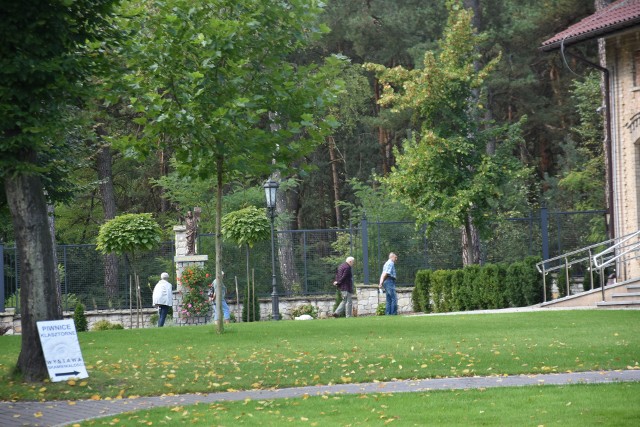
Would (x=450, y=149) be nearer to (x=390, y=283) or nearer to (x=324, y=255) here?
(x=390, y=283)

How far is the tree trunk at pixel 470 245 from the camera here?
3037 centimetres

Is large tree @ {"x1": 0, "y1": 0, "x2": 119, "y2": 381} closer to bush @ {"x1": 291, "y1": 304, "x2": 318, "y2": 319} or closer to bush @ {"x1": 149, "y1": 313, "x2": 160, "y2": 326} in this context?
bush @ {"x1": 149, "y1": 313, "x2": 160, "y2": 326}

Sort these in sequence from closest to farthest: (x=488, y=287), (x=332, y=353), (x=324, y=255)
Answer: (x=332, y=353), (x=488, y=287), (x=324, y=255)

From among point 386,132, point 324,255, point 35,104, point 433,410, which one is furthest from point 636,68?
point 386,132

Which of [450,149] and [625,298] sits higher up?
[450,149]

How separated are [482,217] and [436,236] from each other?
540cm

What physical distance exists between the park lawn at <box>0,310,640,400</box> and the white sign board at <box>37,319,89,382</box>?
0.64ft

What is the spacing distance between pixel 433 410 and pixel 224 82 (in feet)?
31.5

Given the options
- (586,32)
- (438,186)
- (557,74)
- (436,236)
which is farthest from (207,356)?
(557,74)

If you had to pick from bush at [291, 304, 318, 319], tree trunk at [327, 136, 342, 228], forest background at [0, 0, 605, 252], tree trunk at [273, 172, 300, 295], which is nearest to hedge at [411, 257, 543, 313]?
bush at [291, 304, 318, 319]

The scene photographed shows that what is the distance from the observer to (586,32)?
2791cm

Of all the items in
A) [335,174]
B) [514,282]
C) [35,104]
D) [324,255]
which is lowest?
[514,282]

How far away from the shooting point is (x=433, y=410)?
35.7 ft

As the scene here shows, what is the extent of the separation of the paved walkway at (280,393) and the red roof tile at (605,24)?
15326 millimetres
